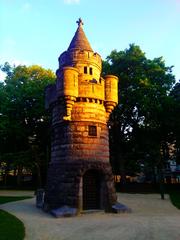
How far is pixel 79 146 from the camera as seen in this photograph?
19.4 metres

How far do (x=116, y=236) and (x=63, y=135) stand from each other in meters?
9.50

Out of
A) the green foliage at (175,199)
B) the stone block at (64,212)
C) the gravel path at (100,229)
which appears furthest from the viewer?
the green foliage at (175,199)

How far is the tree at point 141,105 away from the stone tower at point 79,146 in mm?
15191

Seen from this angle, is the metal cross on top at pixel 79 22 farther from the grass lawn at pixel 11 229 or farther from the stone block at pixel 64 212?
the grass lawn at pixel 11 229

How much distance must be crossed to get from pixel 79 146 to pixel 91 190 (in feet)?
10.1

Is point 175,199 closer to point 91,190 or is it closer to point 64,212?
point 91,190

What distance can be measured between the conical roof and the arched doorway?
31.1ft

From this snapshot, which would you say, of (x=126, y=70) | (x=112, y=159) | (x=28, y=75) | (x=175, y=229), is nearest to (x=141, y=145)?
(x=112, y=159)

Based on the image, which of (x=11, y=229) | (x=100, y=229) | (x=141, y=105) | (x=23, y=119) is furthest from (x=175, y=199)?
(x=23, y=119)

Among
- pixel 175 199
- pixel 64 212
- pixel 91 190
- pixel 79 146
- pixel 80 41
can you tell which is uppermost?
pixel 80 41

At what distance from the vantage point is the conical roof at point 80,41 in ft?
73.5

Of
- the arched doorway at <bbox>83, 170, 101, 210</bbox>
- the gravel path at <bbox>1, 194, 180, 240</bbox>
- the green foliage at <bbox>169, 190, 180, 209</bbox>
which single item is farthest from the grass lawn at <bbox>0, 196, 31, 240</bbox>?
the green foliage at <bbox>169, 190, 180, 209</bbox>

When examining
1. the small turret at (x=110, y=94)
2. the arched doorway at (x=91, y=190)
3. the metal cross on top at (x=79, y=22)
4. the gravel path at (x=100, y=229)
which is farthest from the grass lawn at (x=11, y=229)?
the metal cross on top at (x=79, y=22)

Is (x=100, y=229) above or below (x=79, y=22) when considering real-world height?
below
